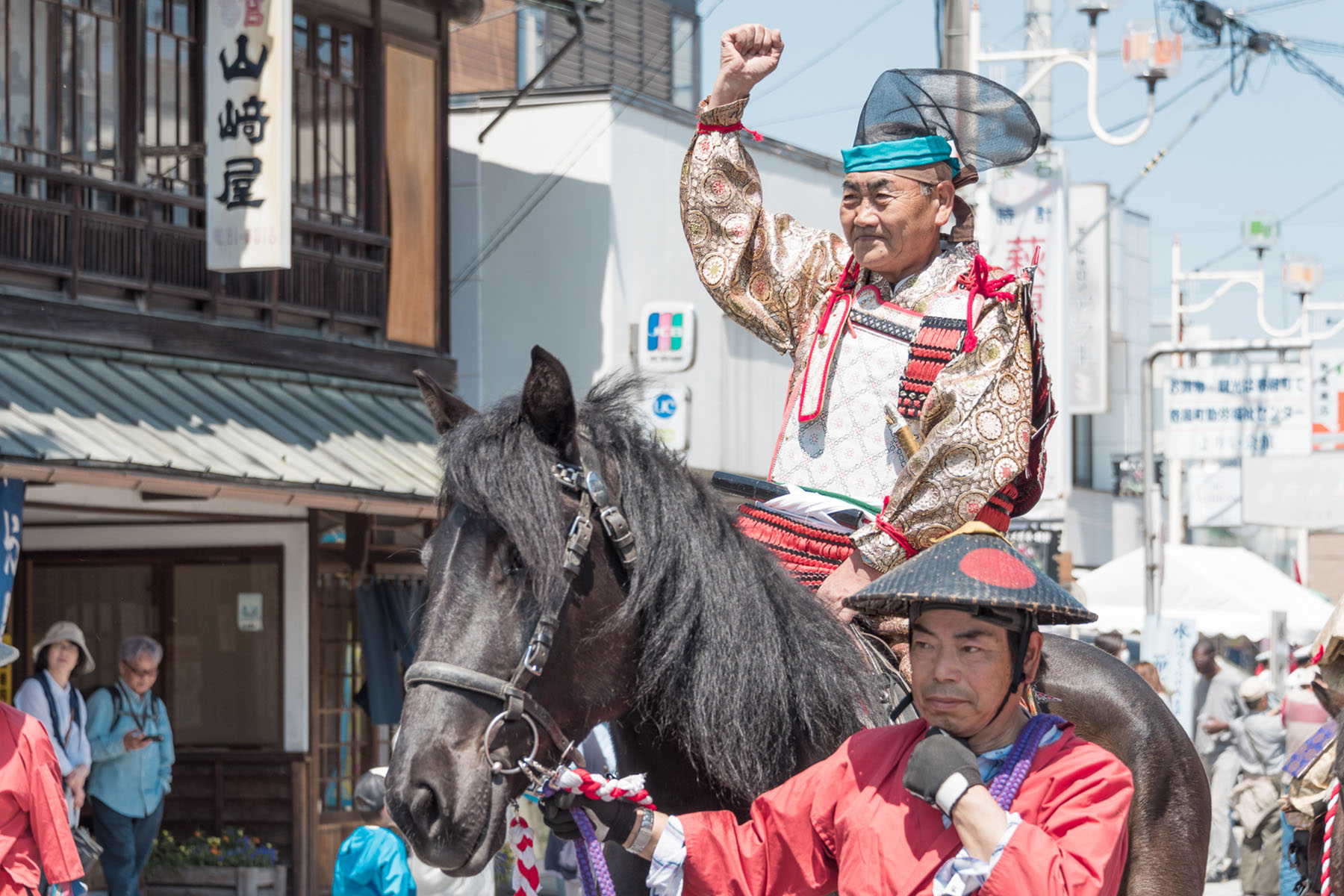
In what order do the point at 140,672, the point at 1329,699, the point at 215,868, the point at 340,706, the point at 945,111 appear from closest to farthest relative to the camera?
1. the point at 945,111
2. the point at 1329,699
3. the point at 140,672
4. the point at 215,868
5. the point at 340,706

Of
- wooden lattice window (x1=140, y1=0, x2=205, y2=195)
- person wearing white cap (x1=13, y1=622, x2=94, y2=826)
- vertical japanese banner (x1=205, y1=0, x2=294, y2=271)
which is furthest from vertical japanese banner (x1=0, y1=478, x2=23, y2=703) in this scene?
wooden lattice window (x1=140, y1=0, x2=205, y2=195)

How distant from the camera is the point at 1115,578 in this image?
19.7 meters

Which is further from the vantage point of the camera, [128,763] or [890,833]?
[128,763]

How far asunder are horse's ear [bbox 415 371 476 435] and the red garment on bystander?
9.58 feet

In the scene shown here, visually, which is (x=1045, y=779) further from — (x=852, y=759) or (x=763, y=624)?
(x=763, y=624)

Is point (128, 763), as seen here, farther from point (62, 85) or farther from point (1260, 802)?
point (1260, 802)

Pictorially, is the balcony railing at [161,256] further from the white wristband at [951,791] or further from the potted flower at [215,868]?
the white wristband at [951,791]

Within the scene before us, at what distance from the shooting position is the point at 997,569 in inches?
118

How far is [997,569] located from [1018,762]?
13.6 inches

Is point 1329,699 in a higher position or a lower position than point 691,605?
lower

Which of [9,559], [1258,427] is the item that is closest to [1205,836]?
[9,559]

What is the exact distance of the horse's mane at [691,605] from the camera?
10.5ft

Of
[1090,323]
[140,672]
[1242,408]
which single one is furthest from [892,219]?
[1242,408]

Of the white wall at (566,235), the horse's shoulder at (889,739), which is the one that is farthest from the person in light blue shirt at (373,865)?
the white wall at (566,235)
